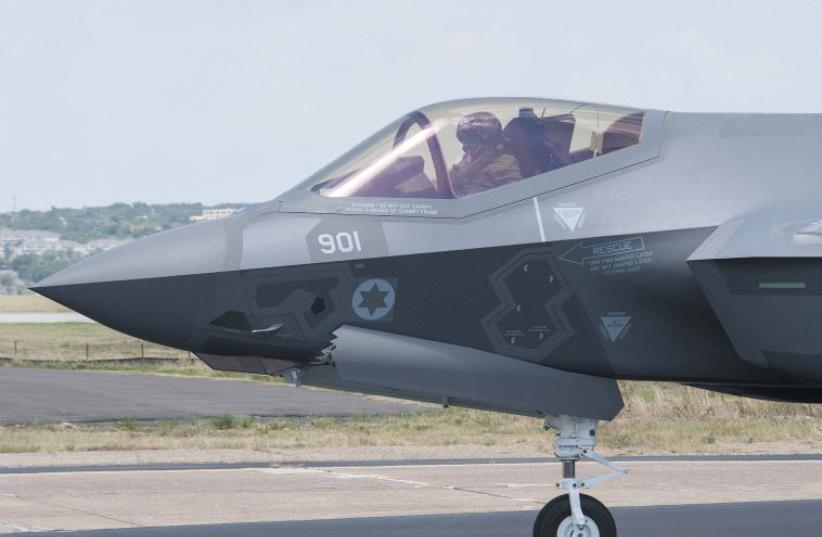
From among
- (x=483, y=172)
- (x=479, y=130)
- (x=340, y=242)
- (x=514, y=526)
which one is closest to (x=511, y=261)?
(x=483, y=172)

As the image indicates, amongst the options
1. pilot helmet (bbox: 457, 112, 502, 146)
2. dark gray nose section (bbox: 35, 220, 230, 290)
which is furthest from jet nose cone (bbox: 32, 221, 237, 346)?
pilot helmet (bbox: 457, 112, 502, 146)

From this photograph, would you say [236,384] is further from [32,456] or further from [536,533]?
[536,533]

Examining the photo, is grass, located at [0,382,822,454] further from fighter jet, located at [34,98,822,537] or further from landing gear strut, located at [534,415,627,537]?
fighter jet, located at [34,98,822,537]

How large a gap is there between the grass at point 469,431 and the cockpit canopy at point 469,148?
1650cm

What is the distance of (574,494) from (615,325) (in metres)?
1.51

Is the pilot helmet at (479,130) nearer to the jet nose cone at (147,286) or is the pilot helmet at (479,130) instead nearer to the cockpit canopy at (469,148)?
the cockpit canopy at (469,148)

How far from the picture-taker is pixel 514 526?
15.6 m

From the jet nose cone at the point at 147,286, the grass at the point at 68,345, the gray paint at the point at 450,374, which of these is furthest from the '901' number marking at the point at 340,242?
the grass at the point at 68,345

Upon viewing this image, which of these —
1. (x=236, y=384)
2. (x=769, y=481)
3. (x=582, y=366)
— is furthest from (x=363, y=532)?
(x=236, y=384)

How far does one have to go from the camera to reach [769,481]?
20.9 metres

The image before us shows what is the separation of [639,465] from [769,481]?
2466mm

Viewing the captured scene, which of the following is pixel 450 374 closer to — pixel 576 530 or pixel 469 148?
pixel 469 148

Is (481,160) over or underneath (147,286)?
over

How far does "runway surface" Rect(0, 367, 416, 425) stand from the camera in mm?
36312
